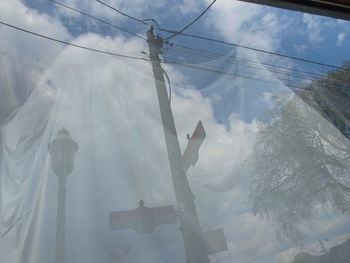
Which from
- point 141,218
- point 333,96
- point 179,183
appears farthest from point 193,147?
point 333,96

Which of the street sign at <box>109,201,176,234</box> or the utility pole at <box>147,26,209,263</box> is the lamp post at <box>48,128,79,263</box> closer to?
the street sign at <box>109,201,176,234</box>

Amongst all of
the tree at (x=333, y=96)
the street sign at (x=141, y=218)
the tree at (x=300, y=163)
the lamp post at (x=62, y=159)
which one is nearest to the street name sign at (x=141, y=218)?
the street sign at (x=141, y=218)

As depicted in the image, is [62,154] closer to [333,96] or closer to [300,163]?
[300,163]

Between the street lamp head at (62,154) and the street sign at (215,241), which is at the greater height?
the street lamp head at (62,154)

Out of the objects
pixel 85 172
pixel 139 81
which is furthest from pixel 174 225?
pixel 139 81

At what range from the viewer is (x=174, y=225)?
66 cm

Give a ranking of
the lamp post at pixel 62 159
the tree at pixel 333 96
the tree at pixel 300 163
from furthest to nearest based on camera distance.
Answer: the tree at pixel 333 96 < the tree at pixel 300 163 < the lamp post at pixel 62 159

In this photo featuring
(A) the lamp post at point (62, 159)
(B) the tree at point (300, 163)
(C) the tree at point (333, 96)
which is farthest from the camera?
(C) the tree at point (333, 96)

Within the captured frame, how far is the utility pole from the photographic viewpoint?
0.65 m

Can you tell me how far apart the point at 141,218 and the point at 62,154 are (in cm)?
24

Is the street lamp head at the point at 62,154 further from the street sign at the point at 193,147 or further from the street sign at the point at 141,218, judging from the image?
the street sign at the point at 193,147

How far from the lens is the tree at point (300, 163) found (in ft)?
2.44

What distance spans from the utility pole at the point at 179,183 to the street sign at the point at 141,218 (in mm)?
36

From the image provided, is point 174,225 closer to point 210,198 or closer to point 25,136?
point 210,198
